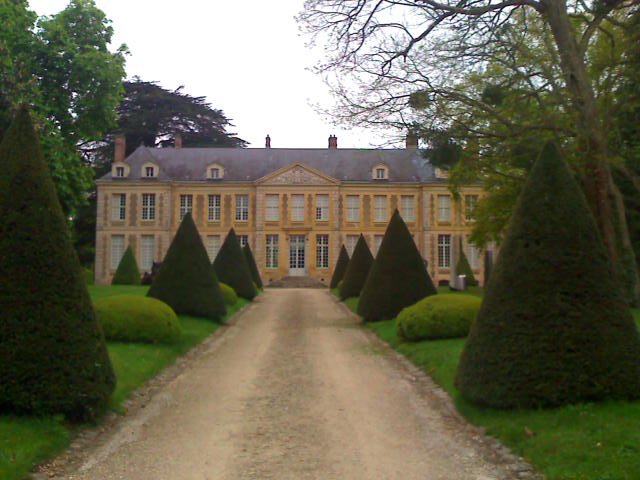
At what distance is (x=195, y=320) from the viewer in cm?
1480

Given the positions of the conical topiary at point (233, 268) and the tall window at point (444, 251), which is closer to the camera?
the conical topiary at point (233, 268)

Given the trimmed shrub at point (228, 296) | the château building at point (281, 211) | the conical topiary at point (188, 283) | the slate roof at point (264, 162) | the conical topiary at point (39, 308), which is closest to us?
the conical topiary at point (39, 308)

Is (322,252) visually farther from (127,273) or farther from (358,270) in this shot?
(358,270)

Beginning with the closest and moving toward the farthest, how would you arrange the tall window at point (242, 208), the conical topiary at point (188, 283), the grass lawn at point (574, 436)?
the grass lawn at point (574, 436), the conical topiary at point (188, 283), the tall window at point (242, 208)

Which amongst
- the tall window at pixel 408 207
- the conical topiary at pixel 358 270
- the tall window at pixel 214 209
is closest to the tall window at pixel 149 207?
the tall window at pixel 214 209

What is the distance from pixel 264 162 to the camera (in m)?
45.7

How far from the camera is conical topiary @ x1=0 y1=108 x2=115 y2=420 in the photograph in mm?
5902

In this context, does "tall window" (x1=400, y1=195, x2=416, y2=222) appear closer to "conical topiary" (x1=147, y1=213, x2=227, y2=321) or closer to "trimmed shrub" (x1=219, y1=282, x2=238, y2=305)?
"trimmed shrub" (x1=219, y1=282, x2=238, y2=305)

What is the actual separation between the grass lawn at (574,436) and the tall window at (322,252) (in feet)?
121

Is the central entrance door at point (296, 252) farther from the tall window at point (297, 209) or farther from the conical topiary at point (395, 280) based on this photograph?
the conical topiary at point (395, 280)

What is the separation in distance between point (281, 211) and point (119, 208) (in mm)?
10624

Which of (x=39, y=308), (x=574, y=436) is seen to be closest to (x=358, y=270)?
(x=39, y=308)

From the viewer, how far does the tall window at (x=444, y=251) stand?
43750mm

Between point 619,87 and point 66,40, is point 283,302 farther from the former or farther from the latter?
point 619,87
